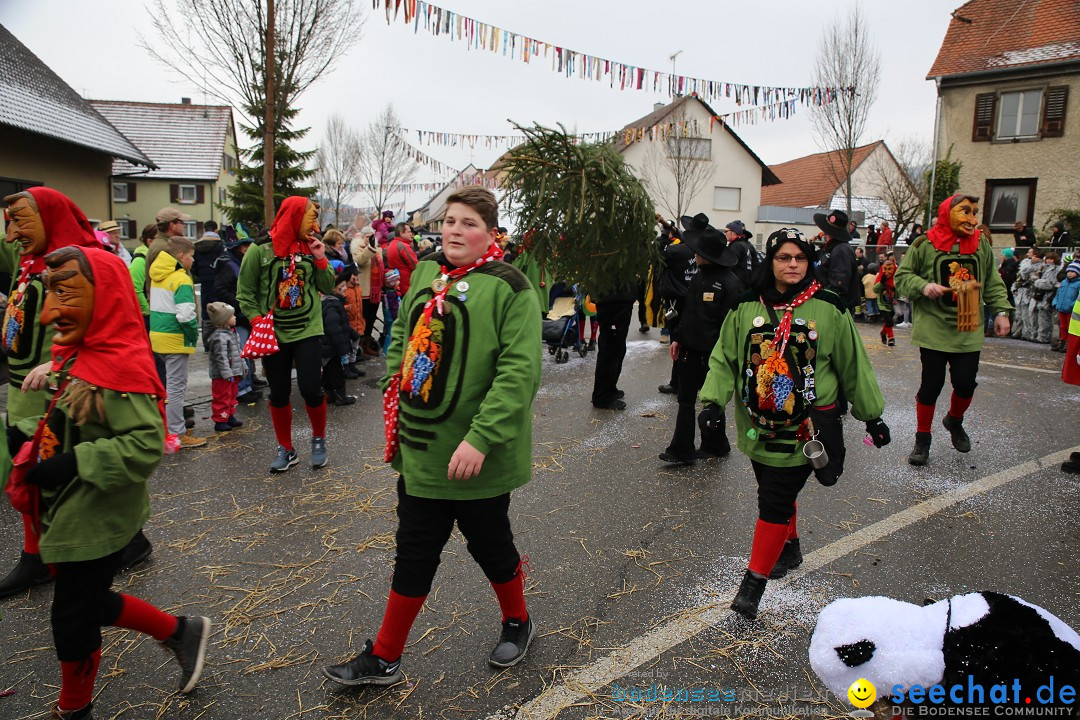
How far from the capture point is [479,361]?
274 centimetres

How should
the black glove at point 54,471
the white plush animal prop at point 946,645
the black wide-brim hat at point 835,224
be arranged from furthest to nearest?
the black wide-brim hat at point 835,224, the black glove at point 54,471, the white plush animal prop at point 946,645

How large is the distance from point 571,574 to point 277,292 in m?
3.17

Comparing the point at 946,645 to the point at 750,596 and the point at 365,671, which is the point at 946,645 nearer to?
the point at 750,596

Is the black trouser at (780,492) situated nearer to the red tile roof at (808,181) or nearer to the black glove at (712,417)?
the black glove at (712,417)

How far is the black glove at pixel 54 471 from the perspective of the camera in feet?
8.00

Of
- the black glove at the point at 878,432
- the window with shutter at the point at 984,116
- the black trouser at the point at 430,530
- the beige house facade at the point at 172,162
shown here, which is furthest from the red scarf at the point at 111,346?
the beige house facade at the point at 172,162

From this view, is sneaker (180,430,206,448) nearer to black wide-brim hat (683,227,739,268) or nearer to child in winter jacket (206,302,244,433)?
child in winter jacket (206,302,244,433)

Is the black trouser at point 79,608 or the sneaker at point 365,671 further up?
the black trouser at point 79,608

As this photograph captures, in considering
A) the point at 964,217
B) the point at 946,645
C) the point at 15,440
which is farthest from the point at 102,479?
the point at 964,217

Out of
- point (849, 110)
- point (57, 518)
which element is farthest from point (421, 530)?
point (849, 110)

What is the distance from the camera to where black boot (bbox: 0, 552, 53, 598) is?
3.68m

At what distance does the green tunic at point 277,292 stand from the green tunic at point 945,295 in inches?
185

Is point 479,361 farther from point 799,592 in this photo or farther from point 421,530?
point 799,592

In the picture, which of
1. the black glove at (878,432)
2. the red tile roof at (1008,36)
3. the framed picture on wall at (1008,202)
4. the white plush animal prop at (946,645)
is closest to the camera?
the white plush animal prop at (946,645)
